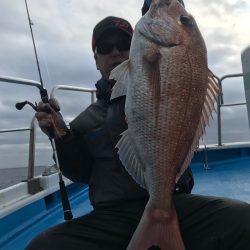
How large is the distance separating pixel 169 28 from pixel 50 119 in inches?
40.7

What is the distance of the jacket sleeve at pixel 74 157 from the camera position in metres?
3.06

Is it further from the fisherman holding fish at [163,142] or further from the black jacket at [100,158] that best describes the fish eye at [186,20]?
the black jacket at [100,158]

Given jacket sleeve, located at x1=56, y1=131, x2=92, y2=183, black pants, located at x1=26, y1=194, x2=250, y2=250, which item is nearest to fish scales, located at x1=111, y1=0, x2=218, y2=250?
black pants, located at x1=26, y1=194, x2=250, y2=250

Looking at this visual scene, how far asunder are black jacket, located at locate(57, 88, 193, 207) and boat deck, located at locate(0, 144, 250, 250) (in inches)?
46.9

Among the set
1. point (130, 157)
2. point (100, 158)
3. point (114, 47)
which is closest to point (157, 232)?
point (130, 157)

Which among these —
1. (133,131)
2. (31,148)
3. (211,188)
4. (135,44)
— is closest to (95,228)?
(133,131)

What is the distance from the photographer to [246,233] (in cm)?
246

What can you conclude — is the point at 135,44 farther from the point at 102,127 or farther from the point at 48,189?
the point at 48,189

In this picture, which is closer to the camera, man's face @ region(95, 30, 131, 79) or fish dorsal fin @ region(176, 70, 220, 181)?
fish dorsal fin @ region(176, 70, 220, 181)

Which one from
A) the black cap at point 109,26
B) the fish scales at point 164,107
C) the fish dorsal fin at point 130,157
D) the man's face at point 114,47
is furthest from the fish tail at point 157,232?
the black cap at point 109,26

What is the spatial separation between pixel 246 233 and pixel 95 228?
0.93 metres

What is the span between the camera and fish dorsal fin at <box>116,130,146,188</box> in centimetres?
223

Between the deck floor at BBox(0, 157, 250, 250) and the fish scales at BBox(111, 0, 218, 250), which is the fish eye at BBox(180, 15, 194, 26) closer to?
the fish scales at BBox(111, 0, 218, 250)

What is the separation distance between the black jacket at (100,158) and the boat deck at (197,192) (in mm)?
1192
